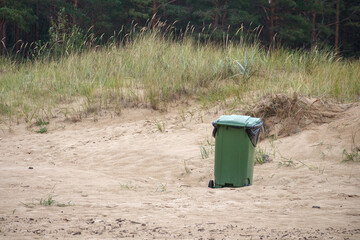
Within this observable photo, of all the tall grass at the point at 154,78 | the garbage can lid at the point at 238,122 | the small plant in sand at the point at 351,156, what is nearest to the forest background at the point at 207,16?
the tall grass at the point at 154,78

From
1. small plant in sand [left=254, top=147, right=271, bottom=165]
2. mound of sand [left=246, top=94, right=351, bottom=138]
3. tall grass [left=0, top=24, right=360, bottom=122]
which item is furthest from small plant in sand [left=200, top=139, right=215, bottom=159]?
tall grass [left=0, top=24, right=360, bottom=122]

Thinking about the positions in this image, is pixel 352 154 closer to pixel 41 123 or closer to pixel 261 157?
→ pixel 261 157

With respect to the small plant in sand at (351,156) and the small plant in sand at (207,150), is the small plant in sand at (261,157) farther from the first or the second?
the small plant in sand at (351,156)

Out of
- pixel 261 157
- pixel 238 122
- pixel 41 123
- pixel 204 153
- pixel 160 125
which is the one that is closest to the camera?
pixel 238 122

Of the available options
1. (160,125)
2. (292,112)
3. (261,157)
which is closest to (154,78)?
(160,125)

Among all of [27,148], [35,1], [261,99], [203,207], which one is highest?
[35,1]

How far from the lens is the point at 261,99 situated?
8344mm

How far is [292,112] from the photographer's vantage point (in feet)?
25.3

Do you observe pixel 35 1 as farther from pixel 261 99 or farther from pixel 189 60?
pixel 261 99

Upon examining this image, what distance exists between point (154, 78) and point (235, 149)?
5.35m

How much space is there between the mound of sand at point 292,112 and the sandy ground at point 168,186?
244mm

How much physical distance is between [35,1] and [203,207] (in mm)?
19543

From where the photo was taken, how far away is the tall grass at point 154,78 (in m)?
9.90

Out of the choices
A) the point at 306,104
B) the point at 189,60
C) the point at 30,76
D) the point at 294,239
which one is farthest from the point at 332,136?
the point at 30,76
